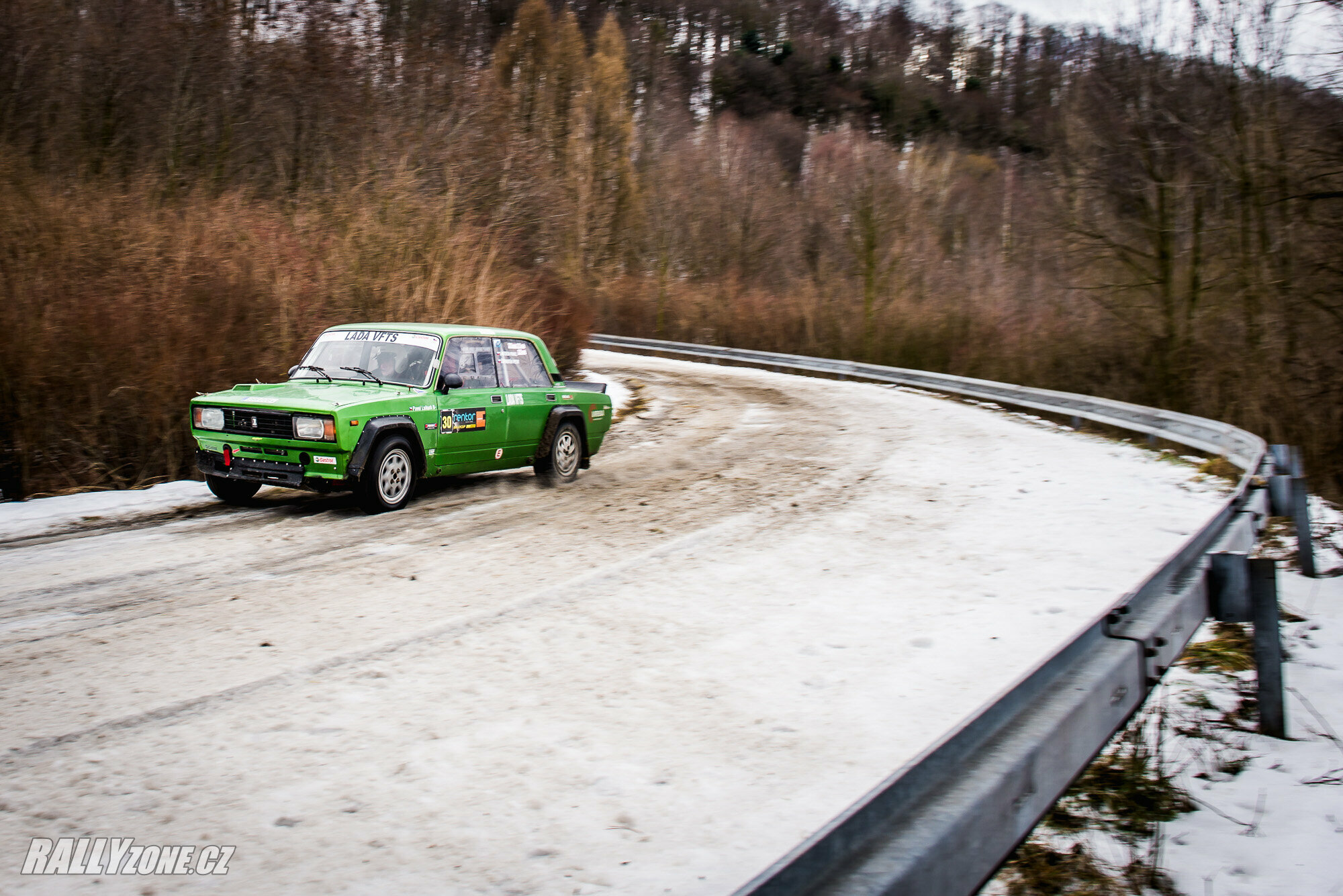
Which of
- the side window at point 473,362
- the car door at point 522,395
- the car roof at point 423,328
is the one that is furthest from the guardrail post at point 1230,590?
the car roof at point 423,328

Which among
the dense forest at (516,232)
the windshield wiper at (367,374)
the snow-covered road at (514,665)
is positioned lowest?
the snow-covered road at (514,665)

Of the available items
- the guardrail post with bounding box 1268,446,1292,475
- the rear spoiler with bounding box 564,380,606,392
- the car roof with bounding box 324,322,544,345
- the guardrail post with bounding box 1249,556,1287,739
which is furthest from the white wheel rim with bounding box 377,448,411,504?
the guardrail post with bounding box 1268,446,1292,475

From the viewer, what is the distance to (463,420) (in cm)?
966

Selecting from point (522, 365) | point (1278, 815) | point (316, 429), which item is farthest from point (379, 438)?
point (1278, 815)

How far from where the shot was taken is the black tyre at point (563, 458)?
10906 mm

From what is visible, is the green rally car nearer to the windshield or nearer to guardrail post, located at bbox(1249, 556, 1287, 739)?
the windshield

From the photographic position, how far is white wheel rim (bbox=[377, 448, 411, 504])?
28.8 ft

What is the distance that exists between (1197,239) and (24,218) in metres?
19.8

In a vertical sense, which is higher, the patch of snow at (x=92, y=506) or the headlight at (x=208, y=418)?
the headlight at (x=208, y=418)

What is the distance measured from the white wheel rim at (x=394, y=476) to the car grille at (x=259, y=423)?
829 mm

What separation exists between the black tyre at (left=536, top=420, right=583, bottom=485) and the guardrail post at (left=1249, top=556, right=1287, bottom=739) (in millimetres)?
7525

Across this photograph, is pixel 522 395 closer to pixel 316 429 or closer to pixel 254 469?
pixel 316 429

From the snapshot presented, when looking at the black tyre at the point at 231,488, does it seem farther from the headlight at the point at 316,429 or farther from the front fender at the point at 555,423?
the front fender at the point at 555,423

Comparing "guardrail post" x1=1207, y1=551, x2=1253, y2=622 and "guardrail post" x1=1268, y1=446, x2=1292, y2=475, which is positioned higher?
"guardrail post" x1=1268, y1=446, x2=1292, y2=475
